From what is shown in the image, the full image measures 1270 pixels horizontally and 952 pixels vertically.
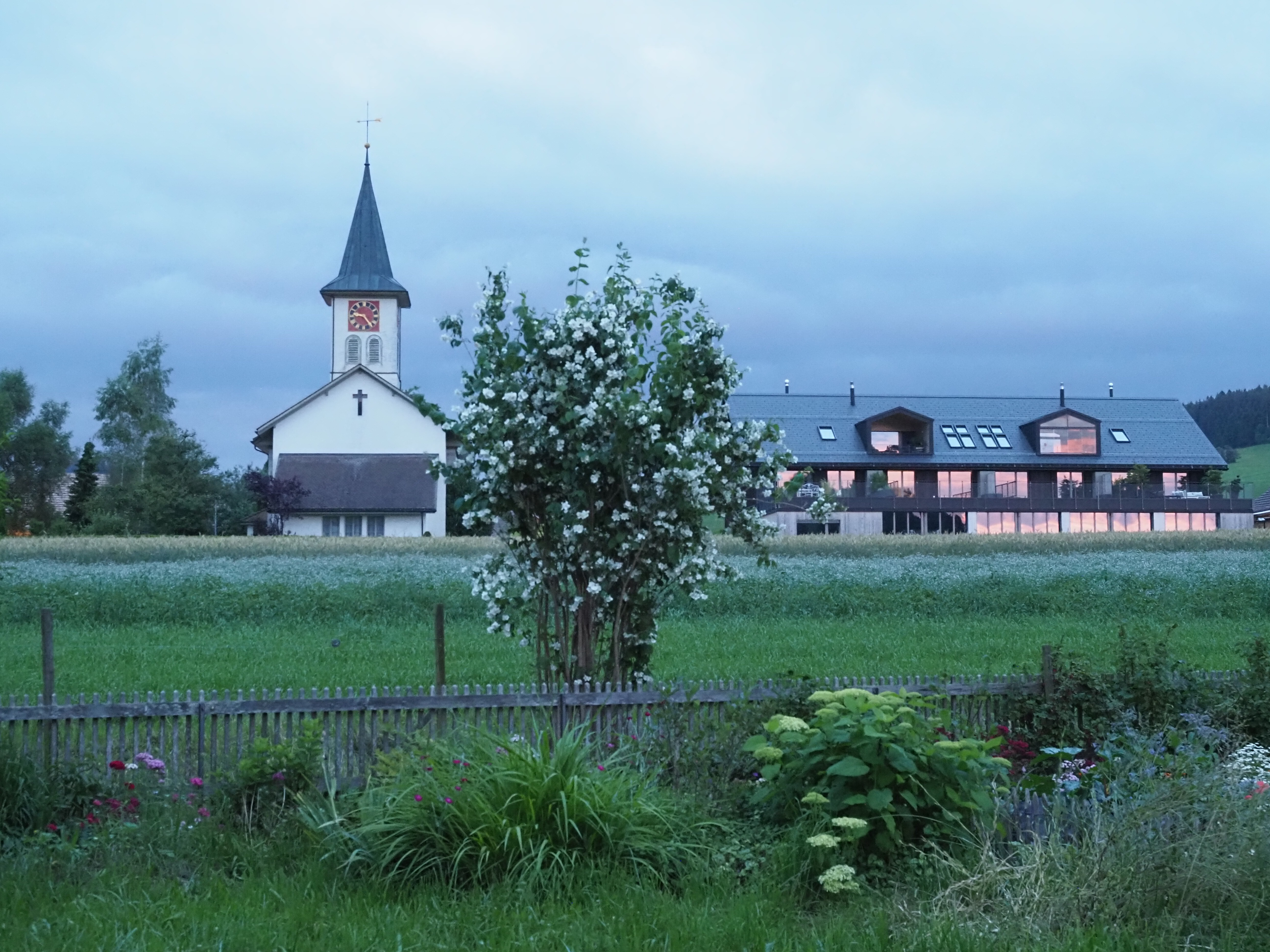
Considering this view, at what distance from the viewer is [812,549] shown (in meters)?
48.3

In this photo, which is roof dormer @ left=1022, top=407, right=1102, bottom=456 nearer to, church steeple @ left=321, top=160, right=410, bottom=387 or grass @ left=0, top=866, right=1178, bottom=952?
church steeple @ left=321, top=160, right=410, bottom=387

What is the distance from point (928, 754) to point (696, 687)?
10.7ft

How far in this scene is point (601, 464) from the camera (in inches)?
398

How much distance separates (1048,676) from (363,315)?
8163 centimetres

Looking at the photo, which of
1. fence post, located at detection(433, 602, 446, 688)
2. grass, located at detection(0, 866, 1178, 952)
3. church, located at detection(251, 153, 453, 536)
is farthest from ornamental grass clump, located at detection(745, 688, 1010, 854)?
church, located at detection(251, 153, 453, 536)

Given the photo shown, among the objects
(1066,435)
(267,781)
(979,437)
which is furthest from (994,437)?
(267,781)

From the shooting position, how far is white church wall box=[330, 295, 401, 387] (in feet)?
284

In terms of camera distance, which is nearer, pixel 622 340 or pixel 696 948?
pixel 696 948

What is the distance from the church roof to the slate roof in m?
29.7

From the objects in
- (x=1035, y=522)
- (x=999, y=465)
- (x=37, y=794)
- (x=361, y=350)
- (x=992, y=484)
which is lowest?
(x=37, y=794)

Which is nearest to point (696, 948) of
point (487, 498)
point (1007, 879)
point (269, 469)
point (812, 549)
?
point (1007, 879)

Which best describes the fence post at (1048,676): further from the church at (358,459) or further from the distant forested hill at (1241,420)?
the distant forested hill at (1241,420)

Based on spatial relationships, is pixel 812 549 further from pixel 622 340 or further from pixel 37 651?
pixel 622 340

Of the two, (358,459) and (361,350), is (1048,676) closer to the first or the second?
(358,459)
